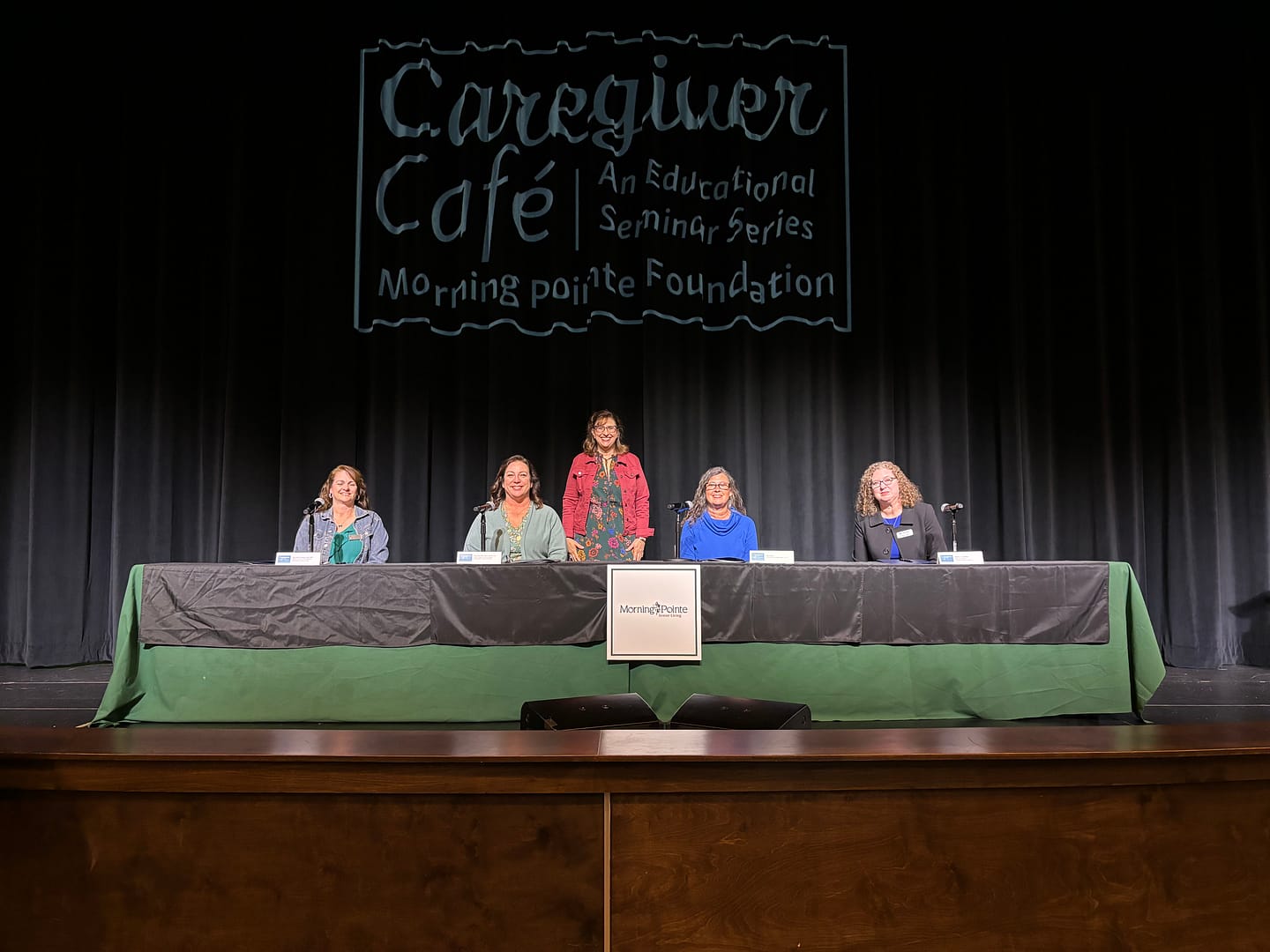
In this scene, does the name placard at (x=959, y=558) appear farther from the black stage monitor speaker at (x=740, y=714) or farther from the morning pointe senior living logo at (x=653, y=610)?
the black stage monitor speaker at (x=740, y=714)

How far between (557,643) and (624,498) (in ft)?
5.12

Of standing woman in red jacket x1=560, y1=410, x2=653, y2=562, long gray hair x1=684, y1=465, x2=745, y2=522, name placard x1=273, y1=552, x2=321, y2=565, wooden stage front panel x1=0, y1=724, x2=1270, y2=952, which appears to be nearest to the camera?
wooden stage front panel x1=0, y1=724, x2=1270, y2=952

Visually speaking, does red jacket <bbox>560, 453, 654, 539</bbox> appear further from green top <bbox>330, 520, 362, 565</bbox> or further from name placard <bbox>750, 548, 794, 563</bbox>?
name placard <bbox>750, 548, 794, 563</bbox>

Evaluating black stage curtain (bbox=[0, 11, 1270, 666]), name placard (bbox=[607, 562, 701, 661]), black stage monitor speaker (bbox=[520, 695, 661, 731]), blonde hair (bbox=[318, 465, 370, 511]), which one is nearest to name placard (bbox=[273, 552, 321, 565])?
blonde hair (bbox=[318, 465, 370, 511])

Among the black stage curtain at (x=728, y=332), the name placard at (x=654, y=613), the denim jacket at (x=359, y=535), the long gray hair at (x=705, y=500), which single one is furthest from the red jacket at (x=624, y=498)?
the name placard at (x=654, y=613)

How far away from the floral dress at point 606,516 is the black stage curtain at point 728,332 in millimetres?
782

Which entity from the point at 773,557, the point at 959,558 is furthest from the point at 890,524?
the point at 773,557

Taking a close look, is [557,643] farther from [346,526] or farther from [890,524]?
[890,524]

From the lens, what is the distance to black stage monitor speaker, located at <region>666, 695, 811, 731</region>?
1886 mm

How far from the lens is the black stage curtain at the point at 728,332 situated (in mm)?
5727

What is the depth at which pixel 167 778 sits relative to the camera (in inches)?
38.2

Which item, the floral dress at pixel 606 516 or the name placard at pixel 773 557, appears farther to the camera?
the floral dress at pixel 606 516

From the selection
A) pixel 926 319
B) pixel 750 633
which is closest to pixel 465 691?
pixel 750 633

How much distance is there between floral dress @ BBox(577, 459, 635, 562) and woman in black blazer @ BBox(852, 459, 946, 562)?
1.32 metres
